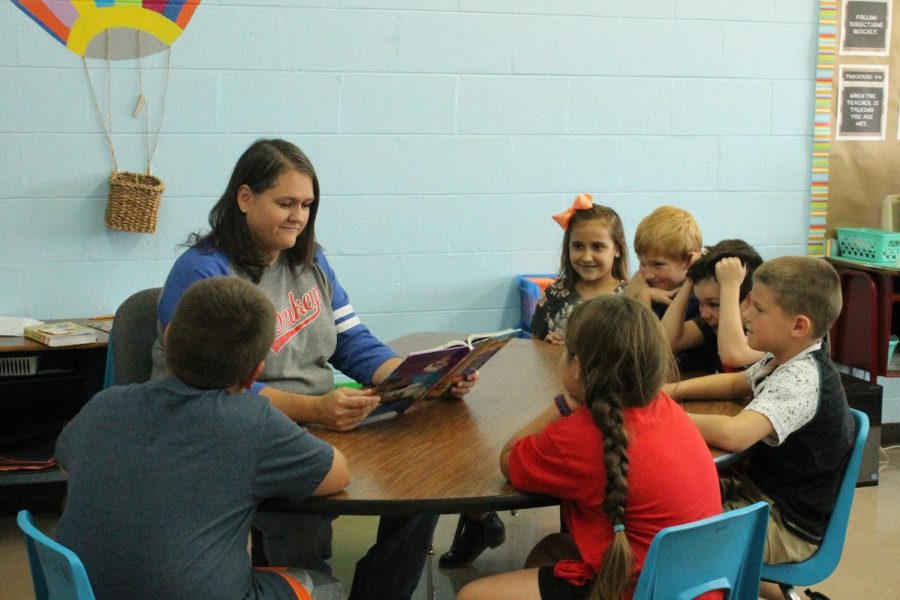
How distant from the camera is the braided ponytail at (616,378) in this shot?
171 centimetres

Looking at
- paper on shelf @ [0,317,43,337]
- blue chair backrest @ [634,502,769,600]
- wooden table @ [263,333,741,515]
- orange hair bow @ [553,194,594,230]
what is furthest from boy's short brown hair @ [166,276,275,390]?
paper on shelf @ [0,317,43,337]

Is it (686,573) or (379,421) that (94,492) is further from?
(686,573)

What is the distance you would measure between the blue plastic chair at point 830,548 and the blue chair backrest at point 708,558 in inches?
11.5

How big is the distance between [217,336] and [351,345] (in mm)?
867

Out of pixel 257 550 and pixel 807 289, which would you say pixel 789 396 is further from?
pixel 257 550

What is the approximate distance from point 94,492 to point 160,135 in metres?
2.17

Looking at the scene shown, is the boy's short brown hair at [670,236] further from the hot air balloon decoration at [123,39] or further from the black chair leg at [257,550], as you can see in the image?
the hot air balloon decoration at [123,39]

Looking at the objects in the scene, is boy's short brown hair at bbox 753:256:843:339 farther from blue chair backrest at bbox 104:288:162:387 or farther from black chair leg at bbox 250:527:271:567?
blue chair backrest at bbox 104:288:162:387

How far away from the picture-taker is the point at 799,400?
82.6 inches

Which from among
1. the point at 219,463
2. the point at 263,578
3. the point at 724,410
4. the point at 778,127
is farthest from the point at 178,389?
the point at 778,127

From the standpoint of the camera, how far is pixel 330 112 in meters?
3.71

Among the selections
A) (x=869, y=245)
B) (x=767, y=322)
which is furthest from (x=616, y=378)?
(x=869, y=245)

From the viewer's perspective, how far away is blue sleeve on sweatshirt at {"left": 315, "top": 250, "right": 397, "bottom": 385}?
2508 millimetres

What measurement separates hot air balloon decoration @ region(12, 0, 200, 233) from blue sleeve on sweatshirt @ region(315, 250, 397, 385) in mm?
1207
